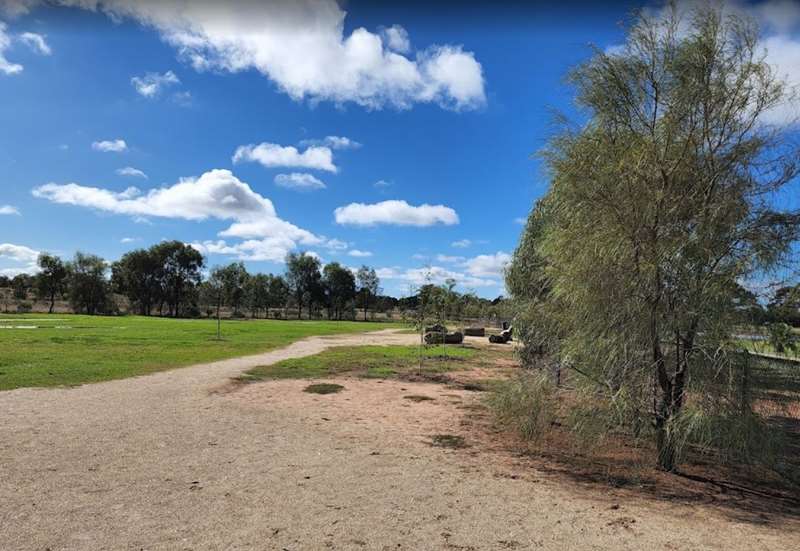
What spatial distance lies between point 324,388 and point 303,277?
326 ft

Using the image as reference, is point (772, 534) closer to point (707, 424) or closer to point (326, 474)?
point (707, 424)

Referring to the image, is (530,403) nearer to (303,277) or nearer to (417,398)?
(417,398)

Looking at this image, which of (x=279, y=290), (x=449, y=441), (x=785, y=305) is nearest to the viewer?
(x=785, y=305)

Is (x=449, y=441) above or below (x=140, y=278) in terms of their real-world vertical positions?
below

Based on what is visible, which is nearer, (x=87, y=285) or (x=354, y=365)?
(x=354, y=365)

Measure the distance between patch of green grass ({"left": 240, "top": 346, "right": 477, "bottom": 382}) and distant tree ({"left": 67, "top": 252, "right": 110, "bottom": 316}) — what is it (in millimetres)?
86227

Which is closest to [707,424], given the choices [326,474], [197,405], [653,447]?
[653,447]

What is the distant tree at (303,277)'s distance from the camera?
370 feet

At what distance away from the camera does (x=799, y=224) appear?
733cm

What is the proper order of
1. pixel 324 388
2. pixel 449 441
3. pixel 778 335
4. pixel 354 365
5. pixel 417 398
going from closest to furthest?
pixel 778 335, pixel 449 441, pixel 417 398, pixel 324 388, pixel 354 365

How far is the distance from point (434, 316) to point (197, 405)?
1464 centimetres

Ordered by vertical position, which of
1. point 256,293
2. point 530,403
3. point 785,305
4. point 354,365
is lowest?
point 354,365

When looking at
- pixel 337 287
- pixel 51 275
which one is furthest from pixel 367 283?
pixel 51 275

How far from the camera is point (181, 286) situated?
10825cm
